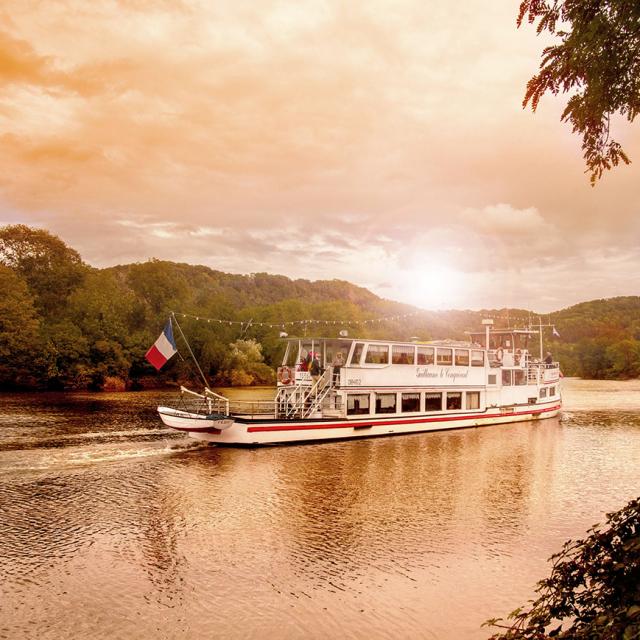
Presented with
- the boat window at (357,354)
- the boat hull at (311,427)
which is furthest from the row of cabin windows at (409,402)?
the boat window at (357,354)

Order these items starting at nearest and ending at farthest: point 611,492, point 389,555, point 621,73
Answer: point 621,73
point 389,555
point 611,492

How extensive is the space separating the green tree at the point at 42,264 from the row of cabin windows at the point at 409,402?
60.4m

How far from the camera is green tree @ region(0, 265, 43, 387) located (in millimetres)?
64562

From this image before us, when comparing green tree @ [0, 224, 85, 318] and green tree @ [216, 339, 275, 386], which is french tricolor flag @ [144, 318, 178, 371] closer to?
green tree @ [216, 339, 275, 386]

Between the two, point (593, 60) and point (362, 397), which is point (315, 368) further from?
point (593, 60)

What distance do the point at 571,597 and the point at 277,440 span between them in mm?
25126

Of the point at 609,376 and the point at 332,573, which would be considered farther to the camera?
the point at 609,376

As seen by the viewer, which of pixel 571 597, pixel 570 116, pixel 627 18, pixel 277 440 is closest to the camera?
pixel 571 597

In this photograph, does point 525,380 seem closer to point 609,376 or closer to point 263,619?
point 263,619

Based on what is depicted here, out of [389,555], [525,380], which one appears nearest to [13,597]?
[389,555]

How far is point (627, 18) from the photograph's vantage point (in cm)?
611

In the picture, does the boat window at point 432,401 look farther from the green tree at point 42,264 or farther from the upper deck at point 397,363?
the green tree at point 42,264

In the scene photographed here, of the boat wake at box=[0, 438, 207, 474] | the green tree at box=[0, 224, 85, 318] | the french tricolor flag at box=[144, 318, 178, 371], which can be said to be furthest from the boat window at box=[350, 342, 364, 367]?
the green tree at box=[0, 224, 85, 318]

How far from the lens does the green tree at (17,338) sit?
64562 mm
